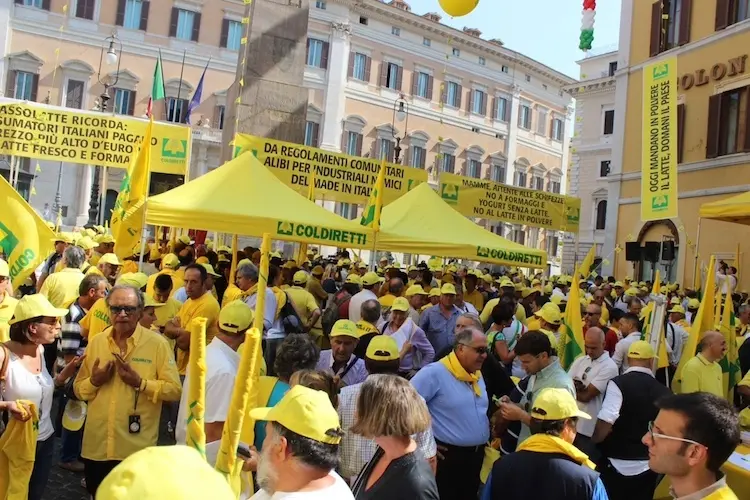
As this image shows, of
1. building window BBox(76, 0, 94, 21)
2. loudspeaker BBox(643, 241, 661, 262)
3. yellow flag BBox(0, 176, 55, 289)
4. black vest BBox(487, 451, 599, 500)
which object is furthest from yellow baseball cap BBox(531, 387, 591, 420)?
building window BBox(76, 0, 94, 21)

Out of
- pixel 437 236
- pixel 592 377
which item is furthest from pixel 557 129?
pixel 592 377

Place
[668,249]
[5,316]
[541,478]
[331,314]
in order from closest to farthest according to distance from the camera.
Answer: [541,478] < [5,316] < [331,314] < [668,249]

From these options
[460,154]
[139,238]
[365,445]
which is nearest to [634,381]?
[365,445]

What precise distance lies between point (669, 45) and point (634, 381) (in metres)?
18.5

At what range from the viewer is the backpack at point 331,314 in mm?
8180

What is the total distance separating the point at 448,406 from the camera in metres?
4.47

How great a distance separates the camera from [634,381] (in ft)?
16.5

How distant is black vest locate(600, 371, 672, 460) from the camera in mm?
4965

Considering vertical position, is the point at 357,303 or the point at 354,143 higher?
the point at 354,143

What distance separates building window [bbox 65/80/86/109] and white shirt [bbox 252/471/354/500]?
133 ft

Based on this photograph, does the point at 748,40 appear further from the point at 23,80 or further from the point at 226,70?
the point at 23,80

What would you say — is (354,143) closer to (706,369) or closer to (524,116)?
(524,116)

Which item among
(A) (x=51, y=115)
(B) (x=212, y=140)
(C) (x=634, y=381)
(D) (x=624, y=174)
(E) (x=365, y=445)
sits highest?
(B) (x=212, y=140)

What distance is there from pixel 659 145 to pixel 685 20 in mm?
12963
